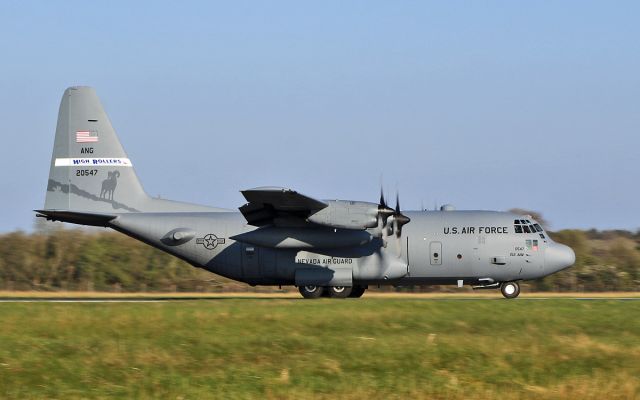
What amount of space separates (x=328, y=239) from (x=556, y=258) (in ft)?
28.3

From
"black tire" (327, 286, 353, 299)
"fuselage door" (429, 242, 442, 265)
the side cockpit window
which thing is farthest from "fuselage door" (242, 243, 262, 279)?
the side cockpit window

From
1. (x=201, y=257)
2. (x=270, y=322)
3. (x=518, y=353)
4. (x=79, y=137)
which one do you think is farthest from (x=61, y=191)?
(x=518, y=353)

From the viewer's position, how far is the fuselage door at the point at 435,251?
Result: 113ft

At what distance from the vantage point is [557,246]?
35.2 metres

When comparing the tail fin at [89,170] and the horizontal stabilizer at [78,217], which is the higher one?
the tail fin at [89,170]

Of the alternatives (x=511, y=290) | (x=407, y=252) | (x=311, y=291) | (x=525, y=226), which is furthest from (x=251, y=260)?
(x=525, y=226)

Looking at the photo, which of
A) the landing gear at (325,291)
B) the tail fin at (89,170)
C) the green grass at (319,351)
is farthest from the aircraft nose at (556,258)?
the tail fin at (89,170)

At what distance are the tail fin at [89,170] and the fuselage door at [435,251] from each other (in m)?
8.98

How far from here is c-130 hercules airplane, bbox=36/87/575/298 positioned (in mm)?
33781

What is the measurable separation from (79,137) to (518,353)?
867 inches

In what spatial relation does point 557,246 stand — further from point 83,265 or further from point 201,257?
point 83,265

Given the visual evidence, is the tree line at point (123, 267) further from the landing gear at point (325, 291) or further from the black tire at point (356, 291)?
the landing gear at point (325, 291)

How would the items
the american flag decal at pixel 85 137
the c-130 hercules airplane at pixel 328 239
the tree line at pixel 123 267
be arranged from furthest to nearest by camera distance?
the tree line at pixel 123 267
the american flag decal at pixel 85 137
the c-130 hercules airplane at pixel 328 239

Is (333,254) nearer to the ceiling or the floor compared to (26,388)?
nearer to the ceiling
